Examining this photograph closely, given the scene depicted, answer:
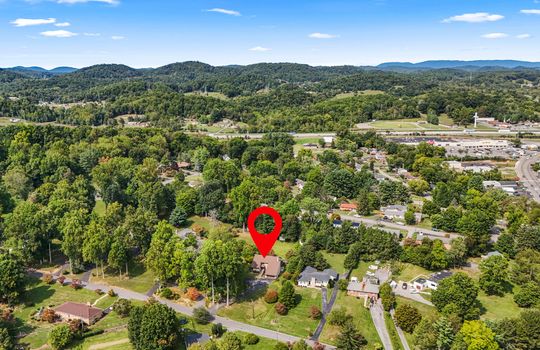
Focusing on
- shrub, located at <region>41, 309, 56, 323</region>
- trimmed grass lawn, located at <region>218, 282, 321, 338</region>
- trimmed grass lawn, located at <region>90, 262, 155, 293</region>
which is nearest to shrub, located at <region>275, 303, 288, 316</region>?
trimmed grass lawn, located at <region>218, 282, 321, 338</region>

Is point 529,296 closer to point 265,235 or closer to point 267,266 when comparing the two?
point 267,266

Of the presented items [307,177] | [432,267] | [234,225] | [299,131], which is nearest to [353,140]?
[299,131]

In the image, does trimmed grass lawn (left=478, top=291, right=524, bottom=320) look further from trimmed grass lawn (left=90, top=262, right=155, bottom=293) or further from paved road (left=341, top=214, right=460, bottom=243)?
trimmed grass lawn (left=90, top=262, right=155, bottom=293)

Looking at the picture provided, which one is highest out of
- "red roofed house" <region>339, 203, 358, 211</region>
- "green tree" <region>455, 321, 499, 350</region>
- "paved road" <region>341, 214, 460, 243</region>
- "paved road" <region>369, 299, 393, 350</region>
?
"green tree" <region>455, 321, 499, 350</region>

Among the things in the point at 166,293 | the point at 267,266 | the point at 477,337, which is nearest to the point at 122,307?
the point at 166,293

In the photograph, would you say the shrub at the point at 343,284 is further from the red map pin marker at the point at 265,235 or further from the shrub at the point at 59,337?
the shrub at the point at 59,337

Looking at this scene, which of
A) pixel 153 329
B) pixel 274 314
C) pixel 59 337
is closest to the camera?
pixel 153 329
